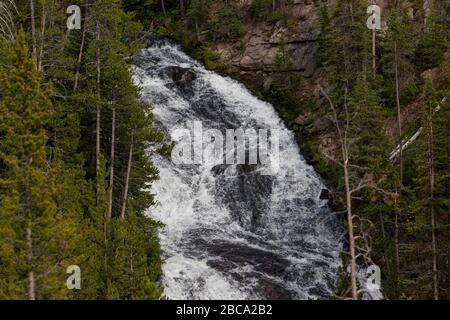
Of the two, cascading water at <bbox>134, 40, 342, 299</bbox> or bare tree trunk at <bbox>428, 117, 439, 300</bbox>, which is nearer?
bare tree trunk at <bbox>428, 117, 439, 300</bbox>

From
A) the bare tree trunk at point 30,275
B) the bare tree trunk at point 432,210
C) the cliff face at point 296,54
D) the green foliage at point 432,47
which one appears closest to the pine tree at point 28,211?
the bare tree trunk at point 30,275

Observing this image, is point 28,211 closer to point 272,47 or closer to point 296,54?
point 296,54

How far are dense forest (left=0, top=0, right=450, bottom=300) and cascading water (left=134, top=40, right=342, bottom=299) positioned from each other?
4.69 feet

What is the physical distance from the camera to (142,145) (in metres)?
27.3

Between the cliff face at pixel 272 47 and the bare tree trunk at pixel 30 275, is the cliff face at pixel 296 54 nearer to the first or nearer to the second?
the cliff face at pixel 272 47

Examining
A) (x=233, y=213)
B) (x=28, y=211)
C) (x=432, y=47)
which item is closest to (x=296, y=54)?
(x=432, y=47)

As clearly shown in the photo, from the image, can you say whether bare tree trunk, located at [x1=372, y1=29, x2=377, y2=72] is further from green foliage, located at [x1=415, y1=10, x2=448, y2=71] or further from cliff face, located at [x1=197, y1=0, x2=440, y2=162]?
green foliage, located at [x1=415, y1=10, x2=448, y2=71]

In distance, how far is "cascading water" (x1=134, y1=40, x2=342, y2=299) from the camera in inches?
972

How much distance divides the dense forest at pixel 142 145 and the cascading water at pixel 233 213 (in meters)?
1.43

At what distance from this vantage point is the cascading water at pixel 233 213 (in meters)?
24.7

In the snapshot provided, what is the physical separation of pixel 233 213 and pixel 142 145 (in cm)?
762

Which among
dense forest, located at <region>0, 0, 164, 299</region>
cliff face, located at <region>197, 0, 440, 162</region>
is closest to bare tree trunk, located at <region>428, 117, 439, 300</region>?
cliff face, located at <region>197, 0, 440, 162</region>
